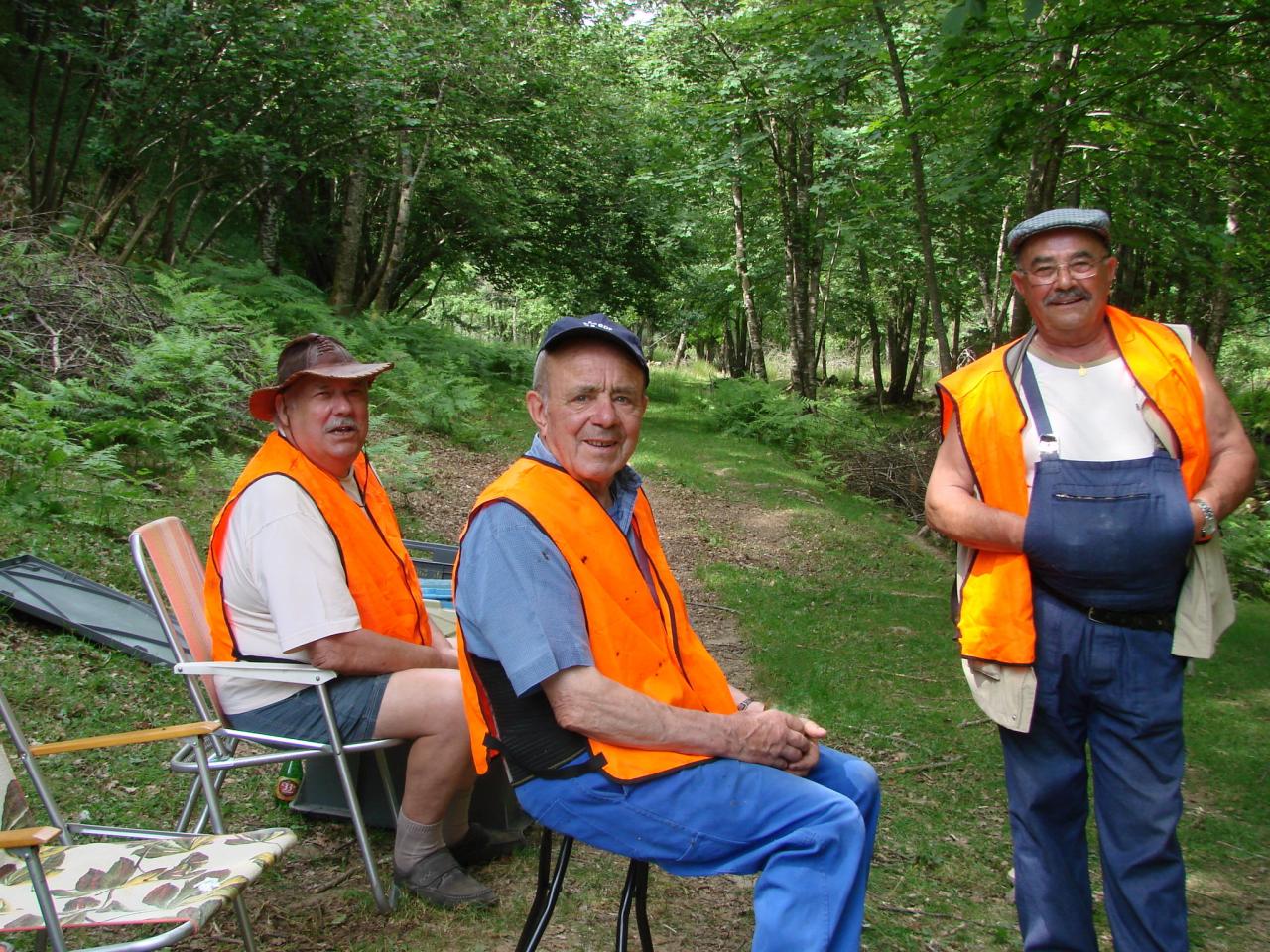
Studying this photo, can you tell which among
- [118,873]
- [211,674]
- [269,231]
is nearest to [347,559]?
[211,674]

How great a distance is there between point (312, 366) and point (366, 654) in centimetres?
107

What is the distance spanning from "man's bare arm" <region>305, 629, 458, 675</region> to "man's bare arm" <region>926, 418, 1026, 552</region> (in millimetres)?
1744

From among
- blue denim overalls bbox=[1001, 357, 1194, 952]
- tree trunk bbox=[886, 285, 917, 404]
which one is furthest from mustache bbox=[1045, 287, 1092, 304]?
tree trunk bbox=[886, 285, 917, 404]

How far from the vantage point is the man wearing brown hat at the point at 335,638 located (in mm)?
3258

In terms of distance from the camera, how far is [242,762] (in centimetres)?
325

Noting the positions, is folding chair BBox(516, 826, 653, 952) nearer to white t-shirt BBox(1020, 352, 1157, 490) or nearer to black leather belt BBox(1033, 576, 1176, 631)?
black leather belt BBox(1033, 576, 1176, 631)

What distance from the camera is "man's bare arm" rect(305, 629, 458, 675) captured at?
3258 mm

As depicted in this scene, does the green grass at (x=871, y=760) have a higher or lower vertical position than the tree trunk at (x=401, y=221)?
lower

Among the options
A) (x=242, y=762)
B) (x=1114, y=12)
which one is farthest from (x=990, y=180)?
(x=242, y=762)

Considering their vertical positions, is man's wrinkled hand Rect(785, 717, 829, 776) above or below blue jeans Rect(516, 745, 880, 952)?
above

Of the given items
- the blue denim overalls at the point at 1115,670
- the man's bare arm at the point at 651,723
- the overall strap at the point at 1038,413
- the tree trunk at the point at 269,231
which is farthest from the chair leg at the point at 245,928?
the tree trunk at the point at 269,231

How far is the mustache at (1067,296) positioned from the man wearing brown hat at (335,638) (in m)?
2.13

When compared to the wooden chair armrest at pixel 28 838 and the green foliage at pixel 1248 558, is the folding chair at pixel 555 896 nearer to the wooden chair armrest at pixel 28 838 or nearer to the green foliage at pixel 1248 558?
the wooden chair armrest at pixel 28 838

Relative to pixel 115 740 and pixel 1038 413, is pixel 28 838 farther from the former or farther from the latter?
pixel 1038 413
